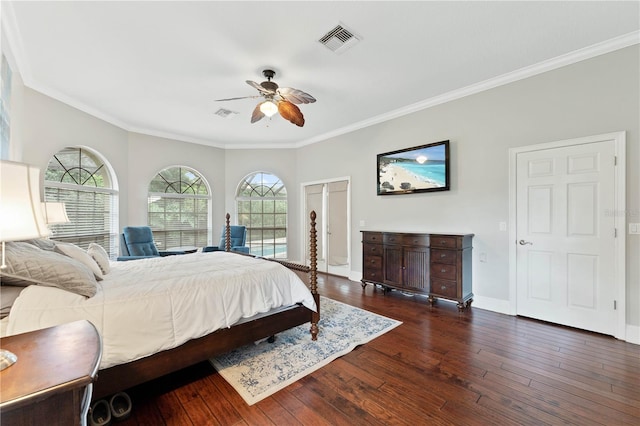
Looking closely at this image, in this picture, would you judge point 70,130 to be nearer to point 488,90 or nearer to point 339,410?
point 339,410

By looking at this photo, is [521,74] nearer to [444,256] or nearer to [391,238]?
[444,256]

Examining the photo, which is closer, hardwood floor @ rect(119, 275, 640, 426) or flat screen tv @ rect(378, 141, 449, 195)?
hardwood floor @ rect(119, 275, 640, 426)

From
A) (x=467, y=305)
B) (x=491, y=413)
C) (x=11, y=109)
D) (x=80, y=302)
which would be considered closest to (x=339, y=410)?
(x=491, y=413)

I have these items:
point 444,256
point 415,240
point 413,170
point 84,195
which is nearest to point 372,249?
point 415,240

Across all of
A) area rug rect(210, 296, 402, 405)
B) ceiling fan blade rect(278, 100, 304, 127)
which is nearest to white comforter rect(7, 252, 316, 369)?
area rug rect(210, 296, 402, 405)

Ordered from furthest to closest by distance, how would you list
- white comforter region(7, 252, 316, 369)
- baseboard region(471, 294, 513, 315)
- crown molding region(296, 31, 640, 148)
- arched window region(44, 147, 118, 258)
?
arched window region(44, 147, 118, 258) < baseboard region(471, 294, 513, 315) < crown molding region(296, 31, 640, 148) < white comforter region(7, 252, 316, 369)

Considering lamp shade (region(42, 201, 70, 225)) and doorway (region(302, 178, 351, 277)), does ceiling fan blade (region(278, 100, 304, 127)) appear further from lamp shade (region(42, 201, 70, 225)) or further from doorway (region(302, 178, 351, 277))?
lamp shade (region(42, 201, 70, 225))

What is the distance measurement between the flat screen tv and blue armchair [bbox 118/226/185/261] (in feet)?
12.9

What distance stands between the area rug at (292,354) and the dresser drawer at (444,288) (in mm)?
860

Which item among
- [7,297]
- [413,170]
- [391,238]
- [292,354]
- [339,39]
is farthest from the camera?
[413,170]

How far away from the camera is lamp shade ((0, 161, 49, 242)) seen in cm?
92

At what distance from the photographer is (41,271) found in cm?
154

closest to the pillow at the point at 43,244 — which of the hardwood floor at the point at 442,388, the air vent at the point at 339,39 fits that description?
the hardwood floor at the point at 442,388

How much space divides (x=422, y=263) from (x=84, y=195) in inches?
209
